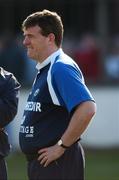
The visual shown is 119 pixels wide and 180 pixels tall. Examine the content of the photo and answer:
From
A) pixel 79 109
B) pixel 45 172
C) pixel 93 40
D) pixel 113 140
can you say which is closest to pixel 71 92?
pixel 79 109

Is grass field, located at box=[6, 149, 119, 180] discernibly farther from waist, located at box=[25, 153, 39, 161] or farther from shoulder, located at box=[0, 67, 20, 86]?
waist, located at box=[25, 153, 39, 161]

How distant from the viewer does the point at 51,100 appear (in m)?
7.41

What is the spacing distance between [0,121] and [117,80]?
937cm

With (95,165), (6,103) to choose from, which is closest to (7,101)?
(6,103)

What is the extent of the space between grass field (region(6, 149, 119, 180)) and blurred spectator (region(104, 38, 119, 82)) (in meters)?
1.64

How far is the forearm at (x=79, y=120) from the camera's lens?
7.12 meters

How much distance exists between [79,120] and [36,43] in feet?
2.77

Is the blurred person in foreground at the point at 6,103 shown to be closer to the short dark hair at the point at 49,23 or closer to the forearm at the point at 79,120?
the short dark hair at the point at 49,23

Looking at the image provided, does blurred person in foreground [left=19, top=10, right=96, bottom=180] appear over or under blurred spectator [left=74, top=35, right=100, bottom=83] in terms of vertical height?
over

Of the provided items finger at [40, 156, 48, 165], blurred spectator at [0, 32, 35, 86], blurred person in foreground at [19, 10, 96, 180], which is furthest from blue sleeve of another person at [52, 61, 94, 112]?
blurred spectator at [0, 32, 35, 86]

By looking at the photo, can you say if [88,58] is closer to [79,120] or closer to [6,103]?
[6,103]

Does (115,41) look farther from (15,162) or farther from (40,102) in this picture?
(40,102)

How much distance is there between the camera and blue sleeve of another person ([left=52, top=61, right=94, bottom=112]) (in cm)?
719

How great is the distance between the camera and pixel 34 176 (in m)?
7.53
